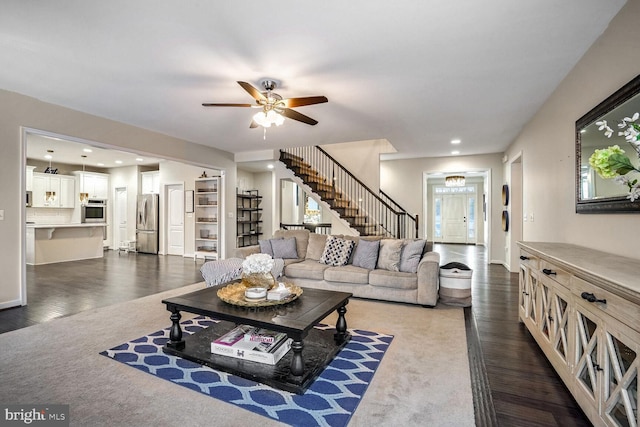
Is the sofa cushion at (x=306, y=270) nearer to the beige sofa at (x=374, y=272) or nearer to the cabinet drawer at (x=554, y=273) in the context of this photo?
the beige sofa at (x=374, y=272)

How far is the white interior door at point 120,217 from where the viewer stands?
32.1 ft

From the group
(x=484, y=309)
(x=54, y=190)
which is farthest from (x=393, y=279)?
(x=54, y=190)

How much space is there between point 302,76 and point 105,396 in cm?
315

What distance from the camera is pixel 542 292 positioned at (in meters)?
2.53

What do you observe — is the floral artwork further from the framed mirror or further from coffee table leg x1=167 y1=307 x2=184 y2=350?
coffee table leg x1=167 y1=307 x2=184 y2=350

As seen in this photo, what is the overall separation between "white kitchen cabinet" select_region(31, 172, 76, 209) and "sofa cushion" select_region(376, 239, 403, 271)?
30.6ft

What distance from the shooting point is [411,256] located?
4.14 meters

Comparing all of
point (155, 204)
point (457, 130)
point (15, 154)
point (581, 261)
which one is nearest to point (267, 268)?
point (581, 261)

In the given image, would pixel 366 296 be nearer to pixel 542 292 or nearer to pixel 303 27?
pixel 542 292

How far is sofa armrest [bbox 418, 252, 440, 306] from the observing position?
3.81 meters

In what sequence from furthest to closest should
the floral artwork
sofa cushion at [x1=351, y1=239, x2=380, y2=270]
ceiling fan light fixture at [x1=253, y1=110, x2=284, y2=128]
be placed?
sofa cushion at [x1=351, y1=239, x2=380, y2=270]
ceiling fan light fixture at [x1=253, y1=110, x2=284, y2=128]
the floral artwork

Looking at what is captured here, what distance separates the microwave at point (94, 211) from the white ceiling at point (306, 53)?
5894 millimetres

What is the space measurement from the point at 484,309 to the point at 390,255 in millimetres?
1310

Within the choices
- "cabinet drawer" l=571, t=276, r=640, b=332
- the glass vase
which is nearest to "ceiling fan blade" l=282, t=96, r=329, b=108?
the glass vase
